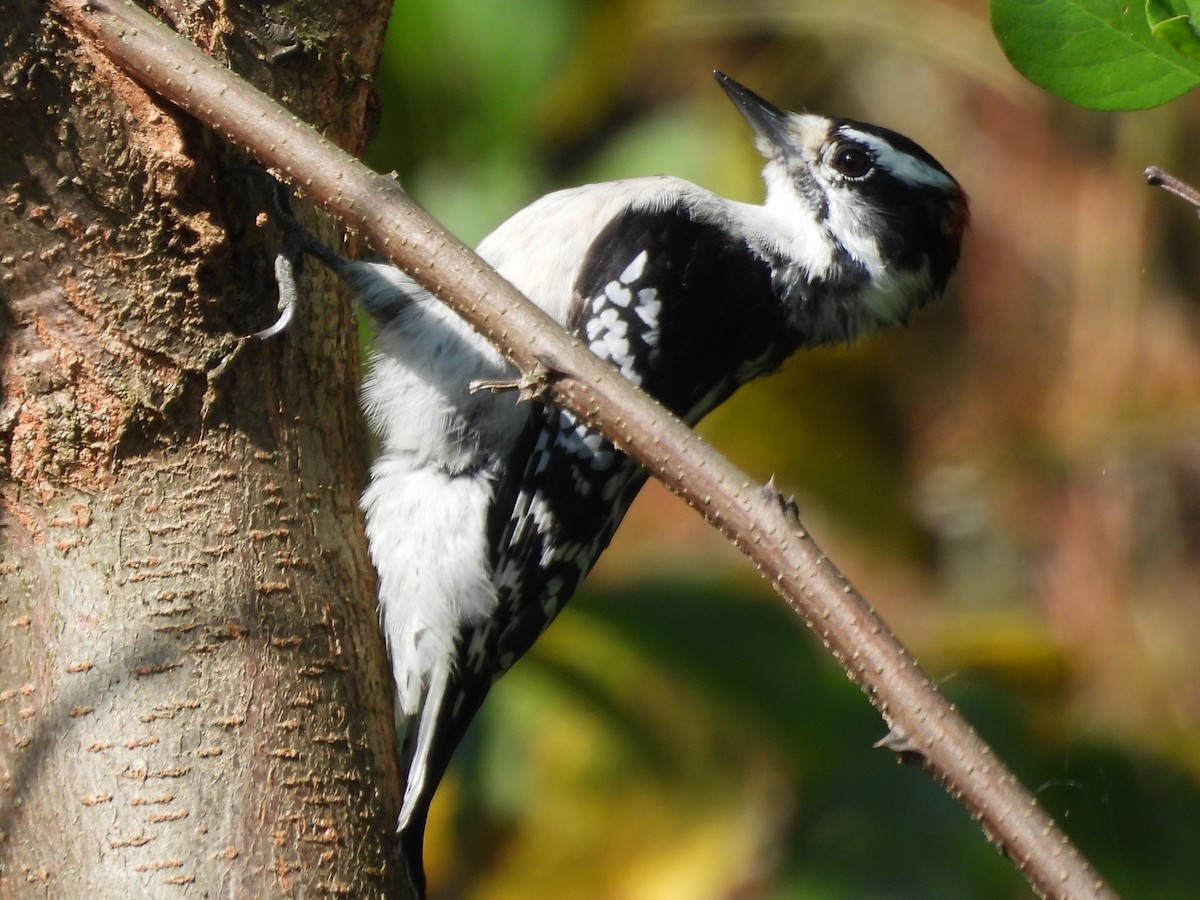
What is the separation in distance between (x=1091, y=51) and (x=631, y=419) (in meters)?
0.67

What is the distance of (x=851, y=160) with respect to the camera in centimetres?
316

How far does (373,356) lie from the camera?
267 centimetres

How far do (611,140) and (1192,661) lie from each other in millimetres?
3300

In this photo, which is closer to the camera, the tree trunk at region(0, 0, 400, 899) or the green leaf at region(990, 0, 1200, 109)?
the green leaf at region(990, 0, 1200, 109)

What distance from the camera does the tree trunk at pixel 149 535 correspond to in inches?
75.4

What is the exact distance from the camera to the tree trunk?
6.28 feet

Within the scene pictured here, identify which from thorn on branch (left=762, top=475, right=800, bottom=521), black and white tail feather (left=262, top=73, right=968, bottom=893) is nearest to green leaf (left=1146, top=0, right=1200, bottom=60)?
thorn on branch (left=762, top=475, right=800, bottom=521)

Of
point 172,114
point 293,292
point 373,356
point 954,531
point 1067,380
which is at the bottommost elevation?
point 954,531

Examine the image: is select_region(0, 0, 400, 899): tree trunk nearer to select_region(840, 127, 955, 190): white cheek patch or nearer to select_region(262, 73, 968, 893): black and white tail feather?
select_region(262, 73, 968, 893): black and white tail feather

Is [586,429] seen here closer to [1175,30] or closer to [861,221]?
[861,221]

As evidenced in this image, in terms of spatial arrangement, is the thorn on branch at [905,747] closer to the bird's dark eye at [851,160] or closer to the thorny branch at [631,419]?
the thorny branch at [631,419]

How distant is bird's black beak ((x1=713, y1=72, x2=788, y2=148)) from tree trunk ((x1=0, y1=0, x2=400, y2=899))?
1.49 metres

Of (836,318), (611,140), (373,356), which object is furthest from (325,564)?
(611,140)

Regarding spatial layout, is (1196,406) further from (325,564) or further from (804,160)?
(325,564)
